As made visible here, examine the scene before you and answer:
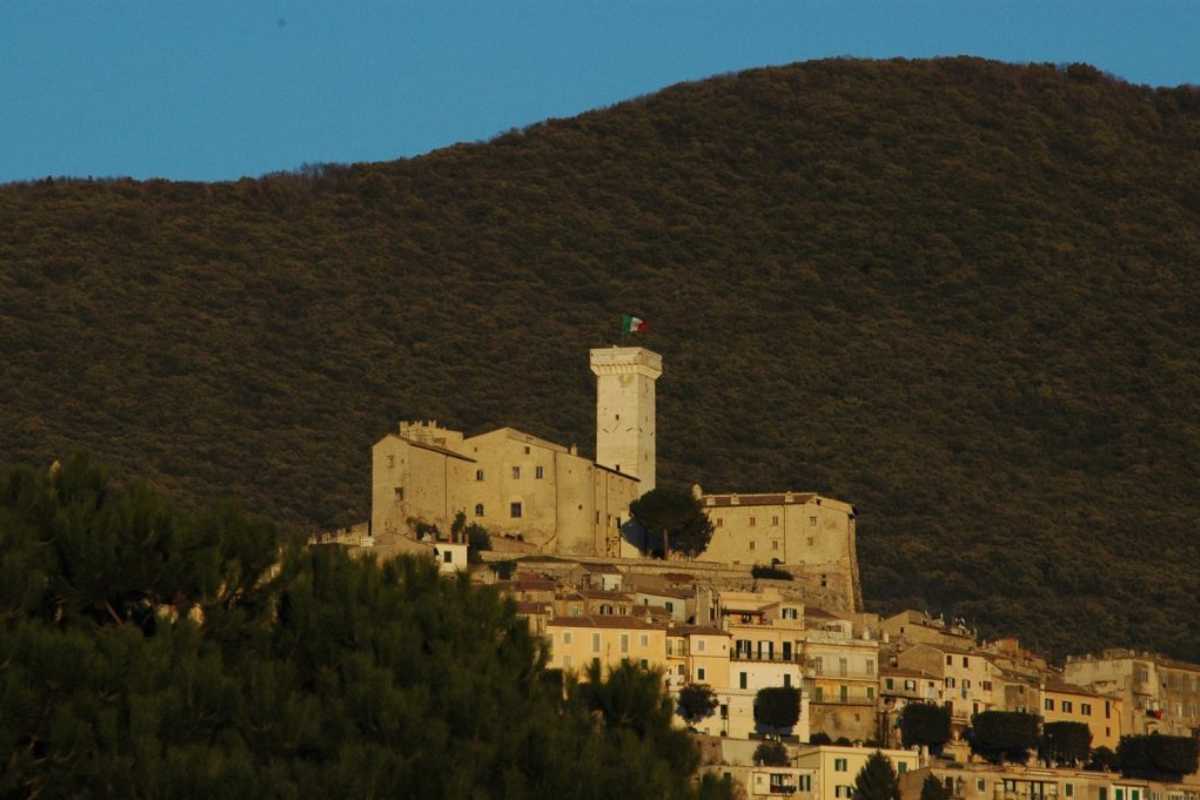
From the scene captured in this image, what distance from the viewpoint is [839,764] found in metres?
61.6

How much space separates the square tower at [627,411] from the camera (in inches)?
3413

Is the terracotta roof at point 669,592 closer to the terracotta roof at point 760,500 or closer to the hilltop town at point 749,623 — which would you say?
the hilltop town at point 749,623

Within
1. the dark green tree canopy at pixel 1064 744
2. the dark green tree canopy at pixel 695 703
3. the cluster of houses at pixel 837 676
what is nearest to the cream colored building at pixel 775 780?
the cluster of houses at pixel 837 676

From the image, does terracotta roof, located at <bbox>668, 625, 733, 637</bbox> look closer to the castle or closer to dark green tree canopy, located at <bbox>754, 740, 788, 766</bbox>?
dark green tree canopy, located at <bbox>754, 740, 788, 766</bbox>

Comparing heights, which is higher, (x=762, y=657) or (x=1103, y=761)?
(x=762, y=657)

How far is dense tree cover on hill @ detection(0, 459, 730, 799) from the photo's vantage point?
88.6 feet

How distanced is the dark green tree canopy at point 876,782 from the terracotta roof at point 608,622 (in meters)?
7.95

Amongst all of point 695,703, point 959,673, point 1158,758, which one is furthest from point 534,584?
point 1158,758

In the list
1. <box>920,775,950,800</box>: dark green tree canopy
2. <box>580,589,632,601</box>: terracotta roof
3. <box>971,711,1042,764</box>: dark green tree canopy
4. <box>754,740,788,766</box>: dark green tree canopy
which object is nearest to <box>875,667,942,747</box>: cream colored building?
<box>971,711,1042,764</box>: dark green tree canopy

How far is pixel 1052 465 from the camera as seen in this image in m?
118

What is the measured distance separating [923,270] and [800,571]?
6562cm

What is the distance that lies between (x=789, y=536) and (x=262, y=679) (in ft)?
187

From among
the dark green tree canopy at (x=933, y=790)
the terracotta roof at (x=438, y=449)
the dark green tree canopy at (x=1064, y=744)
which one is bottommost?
the dark green tree canopy at (x=933, y=790)

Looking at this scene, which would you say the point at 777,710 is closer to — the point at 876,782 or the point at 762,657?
the point at 762,657
